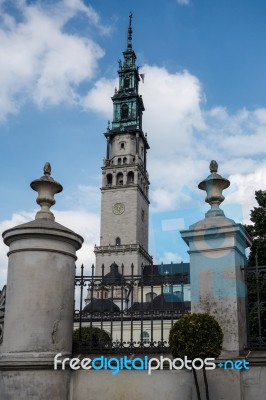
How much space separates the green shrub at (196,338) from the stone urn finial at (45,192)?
11.2 ft

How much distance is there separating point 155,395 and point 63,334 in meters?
1.79

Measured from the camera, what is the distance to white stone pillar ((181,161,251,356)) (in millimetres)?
7371

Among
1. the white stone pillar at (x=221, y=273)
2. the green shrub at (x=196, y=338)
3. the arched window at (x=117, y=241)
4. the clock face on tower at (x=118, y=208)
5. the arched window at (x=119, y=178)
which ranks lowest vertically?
the green shrub at (x=196, y=338)

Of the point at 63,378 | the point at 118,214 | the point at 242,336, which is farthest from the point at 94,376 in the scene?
the point at 118,214

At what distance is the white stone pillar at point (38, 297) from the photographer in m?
7.45

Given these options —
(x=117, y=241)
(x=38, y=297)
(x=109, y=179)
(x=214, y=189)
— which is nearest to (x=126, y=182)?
(x=109, y=179)

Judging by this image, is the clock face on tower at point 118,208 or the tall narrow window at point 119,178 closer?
the clock face on tower at point 118,208

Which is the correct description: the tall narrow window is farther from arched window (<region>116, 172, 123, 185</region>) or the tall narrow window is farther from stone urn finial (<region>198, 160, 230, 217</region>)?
stone urn finial (<region>198, 160, 230, 217</region>)

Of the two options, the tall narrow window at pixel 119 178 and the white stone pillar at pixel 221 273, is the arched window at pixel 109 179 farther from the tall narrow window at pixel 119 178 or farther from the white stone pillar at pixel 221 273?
the white stone pillar at pixel 221 273

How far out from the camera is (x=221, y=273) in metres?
7.66

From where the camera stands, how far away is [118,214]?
7181 cm

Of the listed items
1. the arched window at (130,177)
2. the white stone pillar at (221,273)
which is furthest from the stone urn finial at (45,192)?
the arched window at (130,177)

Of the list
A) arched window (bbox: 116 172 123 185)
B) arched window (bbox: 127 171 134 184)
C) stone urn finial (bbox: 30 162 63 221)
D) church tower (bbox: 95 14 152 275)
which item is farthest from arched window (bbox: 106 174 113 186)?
stone urn finial (bbox: 30 162 63 221)

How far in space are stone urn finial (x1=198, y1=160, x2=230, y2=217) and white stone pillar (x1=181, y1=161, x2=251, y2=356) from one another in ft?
0.26
